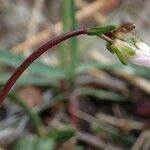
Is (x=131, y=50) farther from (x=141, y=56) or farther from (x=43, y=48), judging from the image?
(x=43, y=48)

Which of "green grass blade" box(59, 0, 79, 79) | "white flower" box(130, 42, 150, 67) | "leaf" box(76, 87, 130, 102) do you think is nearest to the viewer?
"white flower" box(130, 42, 150, 67)

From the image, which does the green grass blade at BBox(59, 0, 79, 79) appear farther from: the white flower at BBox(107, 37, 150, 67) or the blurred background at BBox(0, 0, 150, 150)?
the white flower at BBox(107, 37, 150, 67)

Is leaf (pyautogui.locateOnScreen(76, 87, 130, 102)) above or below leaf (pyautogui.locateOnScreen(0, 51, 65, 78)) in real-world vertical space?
below

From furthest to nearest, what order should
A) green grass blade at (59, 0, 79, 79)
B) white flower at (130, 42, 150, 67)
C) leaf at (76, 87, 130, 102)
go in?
leaf at (76, 87, 130, 102), green grass blade at (59, 0, 79, 79), white flower at (130, 42, 150, 67)

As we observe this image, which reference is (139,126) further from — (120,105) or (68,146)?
(68,146)

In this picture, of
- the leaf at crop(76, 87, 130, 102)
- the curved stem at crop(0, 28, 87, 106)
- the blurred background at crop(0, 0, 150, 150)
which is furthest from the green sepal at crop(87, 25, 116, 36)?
the leaf at crop(76, 87, 130, 102)

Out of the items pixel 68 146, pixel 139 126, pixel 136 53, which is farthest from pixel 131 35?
pixel 139 126

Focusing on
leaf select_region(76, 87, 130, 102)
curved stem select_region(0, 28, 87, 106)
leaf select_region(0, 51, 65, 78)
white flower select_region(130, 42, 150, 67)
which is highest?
leaf select_region(0, 51, 65, 78)

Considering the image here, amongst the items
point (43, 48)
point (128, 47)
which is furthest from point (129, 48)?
point (43, 48)
